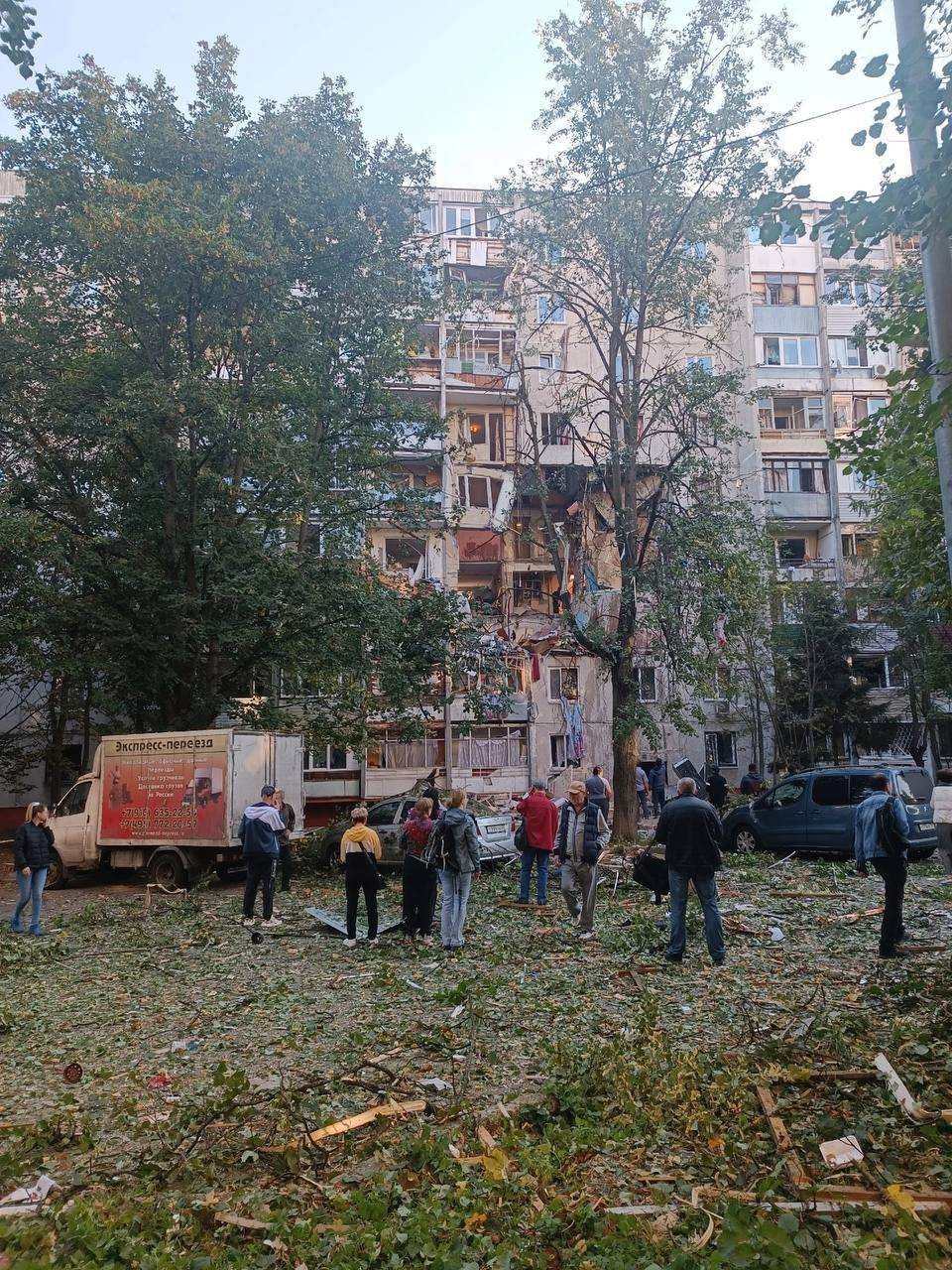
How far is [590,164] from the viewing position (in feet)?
67.1

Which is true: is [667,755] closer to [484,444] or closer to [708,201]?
[484,444]

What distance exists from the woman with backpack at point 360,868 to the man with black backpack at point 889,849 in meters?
5.42

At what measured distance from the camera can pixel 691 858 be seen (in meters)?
9.48

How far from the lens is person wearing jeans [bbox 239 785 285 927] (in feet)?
41.8

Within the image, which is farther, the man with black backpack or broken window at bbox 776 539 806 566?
broken window at bbox 776 539 806 566

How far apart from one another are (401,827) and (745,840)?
729cm

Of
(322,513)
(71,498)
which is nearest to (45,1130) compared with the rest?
(322,513)

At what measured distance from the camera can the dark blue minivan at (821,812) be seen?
17062 millimetres

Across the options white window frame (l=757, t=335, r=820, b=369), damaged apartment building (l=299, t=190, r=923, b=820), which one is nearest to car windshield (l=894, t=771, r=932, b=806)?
damaged apartment building (l=299, t=190, r=923, b=820)

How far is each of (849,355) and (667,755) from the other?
19.3m

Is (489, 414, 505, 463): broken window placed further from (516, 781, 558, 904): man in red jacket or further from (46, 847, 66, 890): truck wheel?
(516, 781, 558, 904): man in red jacket

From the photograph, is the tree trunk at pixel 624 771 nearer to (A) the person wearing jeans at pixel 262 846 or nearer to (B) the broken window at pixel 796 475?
(A) the person wearing jeans at pixel 262 846

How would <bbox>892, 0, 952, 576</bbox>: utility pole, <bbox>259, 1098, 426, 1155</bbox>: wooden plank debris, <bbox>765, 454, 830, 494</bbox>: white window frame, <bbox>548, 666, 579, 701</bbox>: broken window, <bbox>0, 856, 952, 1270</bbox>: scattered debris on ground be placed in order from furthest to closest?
<bbox>765, 454, 830, 494</bbox>: white window frame
<bbox>548, 666, 579, 701</bbox>: broken window
<bbox>892, 0, 952, 576</bbox>: utility pole
<bbox>259, 1098, 426, 1155</bbox>: wooden plank debris
<bbox>0, 856, 952, 1270</bbox>: scattered debris on ground

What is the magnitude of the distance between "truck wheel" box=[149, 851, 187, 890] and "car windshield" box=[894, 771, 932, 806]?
1312 cm
